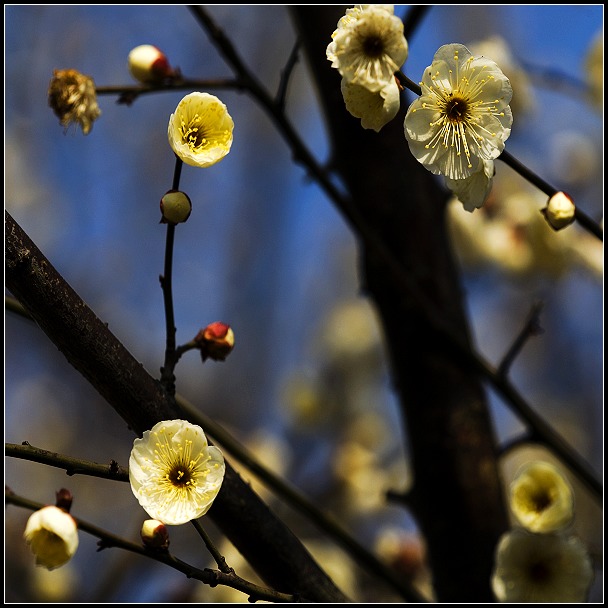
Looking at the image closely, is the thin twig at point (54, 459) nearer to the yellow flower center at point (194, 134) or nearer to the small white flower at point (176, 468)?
the small white flower at point (176, 468)

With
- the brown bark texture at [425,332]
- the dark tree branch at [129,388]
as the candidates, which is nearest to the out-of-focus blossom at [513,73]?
the brown bark texture at [425,332]

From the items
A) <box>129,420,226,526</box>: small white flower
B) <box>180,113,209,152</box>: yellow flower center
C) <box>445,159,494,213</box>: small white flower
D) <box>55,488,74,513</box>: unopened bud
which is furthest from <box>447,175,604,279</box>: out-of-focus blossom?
<box>55,488,74,513</box>: unopened bud

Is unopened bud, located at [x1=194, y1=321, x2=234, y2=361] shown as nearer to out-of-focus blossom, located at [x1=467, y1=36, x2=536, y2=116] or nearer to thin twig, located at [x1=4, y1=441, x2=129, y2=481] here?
thin twig, located at [x1=4, y1=441, x2=129, y2=481]

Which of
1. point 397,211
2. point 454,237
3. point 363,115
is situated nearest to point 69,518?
point 363,115

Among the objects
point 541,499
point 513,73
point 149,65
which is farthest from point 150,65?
point 513,73

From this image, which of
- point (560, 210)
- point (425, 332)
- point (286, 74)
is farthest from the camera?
point (425, 332)

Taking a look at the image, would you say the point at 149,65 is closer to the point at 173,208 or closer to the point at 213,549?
the point at 173,208
